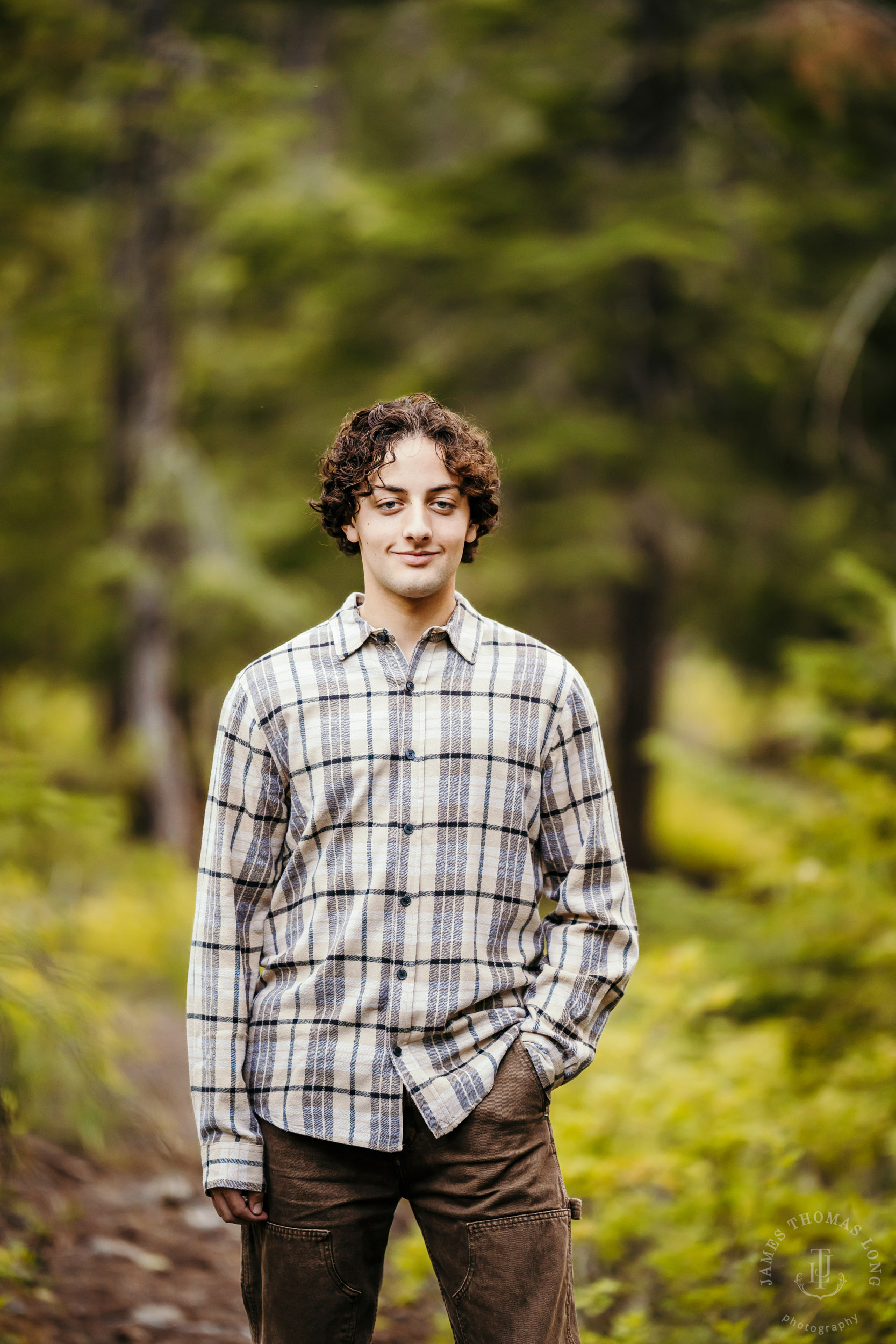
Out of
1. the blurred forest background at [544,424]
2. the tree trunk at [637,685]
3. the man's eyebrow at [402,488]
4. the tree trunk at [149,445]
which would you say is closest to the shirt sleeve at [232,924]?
the man's eyebrow at [402,488]

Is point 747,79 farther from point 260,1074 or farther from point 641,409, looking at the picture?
point 260,1074

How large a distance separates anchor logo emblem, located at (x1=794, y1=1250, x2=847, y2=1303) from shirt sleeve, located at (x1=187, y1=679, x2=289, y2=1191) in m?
1.99

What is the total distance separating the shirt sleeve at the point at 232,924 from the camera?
1.93 m

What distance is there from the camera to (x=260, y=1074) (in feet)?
6.44

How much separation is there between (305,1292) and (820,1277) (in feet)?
6.70

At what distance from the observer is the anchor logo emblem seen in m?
3.04

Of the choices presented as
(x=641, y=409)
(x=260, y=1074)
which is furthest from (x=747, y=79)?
(x=260, y=1074)

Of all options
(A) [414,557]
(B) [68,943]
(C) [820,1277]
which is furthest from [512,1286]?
(B) [68,943]

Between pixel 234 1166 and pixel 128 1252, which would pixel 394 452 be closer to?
pixel 234 1166

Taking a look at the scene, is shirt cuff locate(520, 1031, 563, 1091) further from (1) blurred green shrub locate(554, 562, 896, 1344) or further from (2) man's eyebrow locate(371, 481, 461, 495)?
(1) blurred green shrub locate(554, 562, 896, 1344)

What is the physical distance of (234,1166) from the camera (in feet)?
6.23

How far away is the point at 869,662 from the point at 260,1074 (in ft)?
10.7
